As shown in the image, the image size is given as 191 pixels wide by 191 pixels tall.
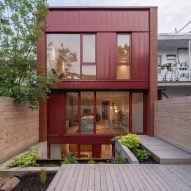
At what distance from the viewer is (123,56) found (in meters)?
15.0

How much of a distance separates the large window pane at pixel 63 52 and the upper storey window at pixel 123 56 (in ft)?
6.59

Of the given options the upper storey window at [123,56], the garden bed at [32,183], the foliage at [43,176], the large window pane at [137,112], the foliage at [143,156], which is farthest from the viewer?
the large window pane at [137,112]

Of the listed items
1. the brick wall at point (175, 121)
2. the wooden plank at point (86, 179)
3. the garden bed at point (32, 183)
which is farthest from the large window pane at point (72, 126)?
the garden bed at point (32, 183)

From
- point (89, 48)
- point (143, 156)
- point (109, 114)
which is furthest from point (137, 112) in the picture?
point (143, 156)

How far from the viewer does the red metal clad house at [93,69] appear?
14695 millimetres

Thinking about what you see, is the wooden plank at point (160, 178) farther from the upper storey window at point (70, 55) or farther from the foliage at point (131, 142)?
the upper storey window at point (70, 55)

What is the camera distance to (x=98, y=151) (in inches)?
584

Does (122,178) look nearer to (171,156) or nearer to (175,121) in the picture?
(171,156)

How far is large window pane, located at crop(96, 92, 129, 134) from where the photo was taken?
49.6ft

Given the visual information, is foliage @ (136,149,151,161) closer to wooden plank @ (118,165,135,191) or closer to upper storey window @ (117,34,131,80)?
wooden plank @ (118,165,135,191)

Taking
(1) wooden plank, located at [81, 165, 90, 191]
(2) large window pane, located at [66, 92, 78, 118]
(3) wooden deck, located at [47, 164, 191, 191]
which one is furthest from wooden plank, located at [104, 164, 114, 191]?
(2) large window pane, located at [66, 92, 78, 118]

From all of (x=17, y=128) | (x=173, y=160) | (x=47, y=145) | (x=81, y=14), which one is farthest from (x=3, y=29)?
(x=173, y=160)

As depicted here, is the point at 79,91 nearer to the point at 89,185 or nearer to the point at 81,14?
the point at 81,14

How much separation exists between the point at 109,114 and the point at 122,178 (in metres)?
8.29
